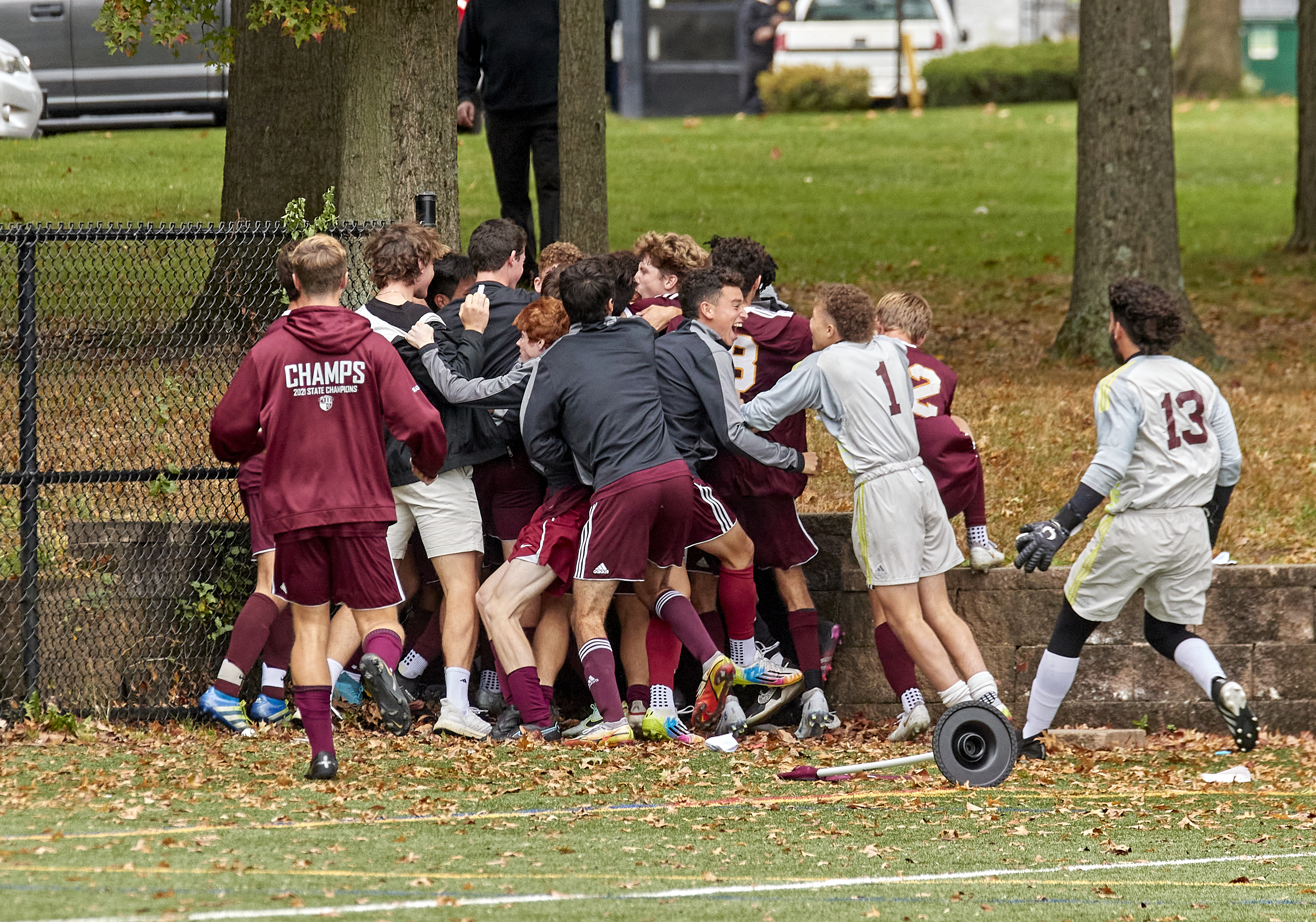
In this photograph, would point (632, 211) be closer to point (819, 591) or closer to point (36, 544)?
point (819, 591)

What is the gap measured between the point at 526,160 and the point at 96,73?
19.1ft

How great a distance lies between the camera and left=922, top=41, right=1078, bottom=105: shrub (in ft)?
95.4

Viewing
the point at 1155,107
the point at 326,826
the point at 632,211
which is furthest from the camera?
the point at 632,211

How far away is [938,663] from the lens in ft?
23.0

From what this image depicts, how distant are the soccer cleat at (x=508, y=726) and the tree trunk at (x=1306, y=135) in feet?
38.7

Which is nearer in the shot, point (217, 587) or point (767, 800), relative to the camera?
point (767, 800)

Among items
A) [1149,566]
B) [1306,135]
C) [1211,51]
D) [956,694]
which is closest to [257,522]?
[956,694]

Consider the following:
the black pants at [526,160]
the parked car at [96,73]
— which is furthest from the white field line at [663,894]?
the parked car at [96,73]

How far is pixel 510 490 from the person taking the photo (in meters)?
7.45

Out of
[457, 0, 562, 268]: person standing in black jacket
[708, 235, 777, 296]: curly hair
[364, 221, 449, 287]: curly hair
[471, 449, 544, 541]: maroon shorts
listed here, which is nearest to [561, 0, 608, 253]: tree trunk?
[457, 0, 562, 268]: person standing in black jacket

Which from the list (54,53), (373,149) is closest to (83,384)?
(373,149)

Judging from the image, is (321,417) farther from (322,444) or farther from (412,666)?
(412,666)

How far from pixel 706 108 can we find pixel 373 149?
67.0ft

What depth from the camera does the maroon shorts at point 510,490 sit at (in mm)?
7438
